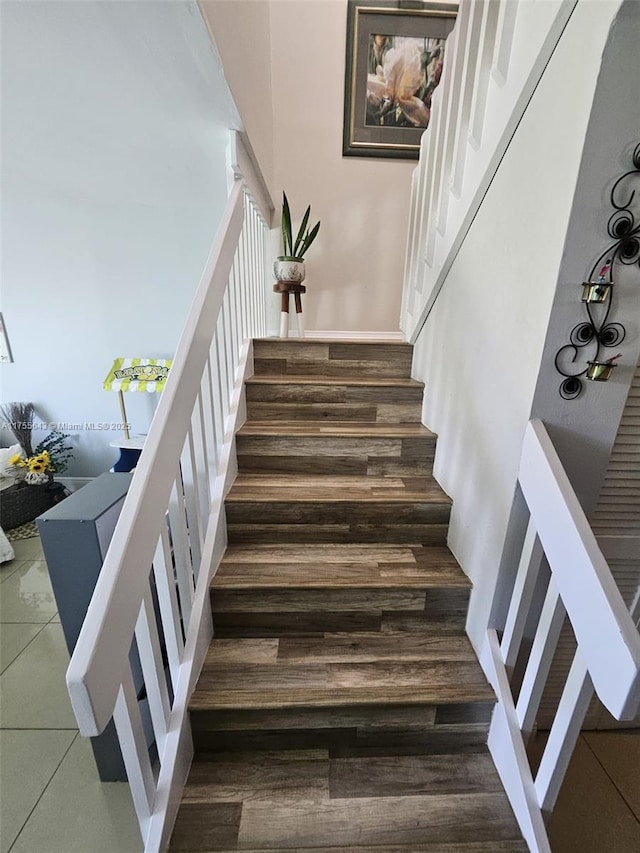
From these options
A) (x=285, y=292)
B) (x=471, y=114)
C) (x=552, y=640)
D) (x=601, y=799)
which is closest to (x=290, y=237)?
(x=285, y=292)

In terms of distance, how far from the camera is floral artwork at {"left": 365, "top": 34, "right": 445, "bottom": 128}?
7.93ft

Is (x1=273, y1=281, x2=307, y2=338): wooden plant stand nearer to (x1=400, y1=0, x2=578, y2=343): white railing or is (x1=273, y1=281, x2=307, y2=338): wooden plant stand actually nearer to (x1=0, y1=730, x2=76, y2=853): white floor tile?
(x1=400, y1=0, x2=578, y2=343): white railing

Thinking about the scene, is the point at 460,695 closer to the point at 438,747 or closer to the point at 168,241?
the point at 438,747

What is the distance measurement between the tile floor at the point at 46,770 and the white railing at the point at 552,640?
115 cm

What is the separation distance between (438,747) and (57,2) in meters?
2.40

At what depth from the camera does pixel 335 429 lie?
1.70 metres

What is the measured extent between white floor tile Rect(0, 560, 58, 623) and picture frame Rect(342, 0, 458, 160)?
354cm

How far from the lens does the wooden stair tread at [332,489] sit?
1.42m

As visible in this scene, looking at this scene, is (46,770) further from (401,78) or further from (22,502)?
(401,78)

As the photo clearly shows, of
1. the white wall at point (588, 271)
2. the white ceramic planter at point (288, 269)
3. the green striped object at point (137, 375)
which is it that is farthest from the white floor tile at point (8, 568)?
the white wall at point (588, 271)

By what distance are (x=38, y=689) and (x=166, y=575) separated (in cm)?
131

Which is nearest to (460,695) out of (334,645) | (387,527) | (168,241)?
(334,645)

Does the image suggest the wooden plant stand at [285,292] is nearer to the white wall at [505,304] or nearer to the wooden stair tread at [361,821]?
the white wall at [505,304]
